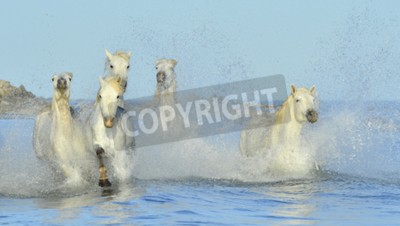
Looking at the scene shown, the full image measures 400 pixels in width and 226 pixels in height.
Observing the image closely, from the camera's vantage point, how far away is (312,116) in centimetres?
1536

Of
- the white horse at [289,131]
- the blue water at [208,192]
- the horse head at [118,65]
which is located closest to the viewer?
the blue water at [208,192]

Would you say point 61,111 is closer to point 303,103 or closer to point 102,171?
point 102,171

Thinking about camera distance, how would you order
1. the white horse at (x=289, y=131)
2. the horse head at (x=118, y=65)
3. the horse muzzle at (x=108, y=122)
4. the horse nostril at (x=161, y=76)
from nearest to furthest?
the horse muzzle at (x=108, y=122) → the horse head at (x=118, y=65) → the white horse at (x=289, y=131) → the horse nostril at (x=161, y=76)

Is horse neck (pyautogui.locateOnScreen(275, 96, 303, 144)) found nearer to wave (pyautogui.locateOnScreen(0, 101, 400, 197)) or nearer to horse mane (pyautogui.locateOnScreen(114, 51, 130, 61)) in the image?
wave (pyautogui.locateOnScreen(0, 101, 400, 197))

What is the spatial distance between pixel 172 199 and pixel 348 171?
19.4 feet

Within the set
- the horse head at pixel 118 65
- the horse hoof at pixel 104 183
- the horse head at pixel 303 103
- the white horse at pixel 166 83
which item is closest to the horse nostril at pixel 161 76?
the white horse at pixel 166 83

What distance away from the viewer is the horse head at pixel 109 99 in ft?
45.9

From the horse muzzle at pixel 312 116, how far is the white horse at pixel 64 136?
3906mm

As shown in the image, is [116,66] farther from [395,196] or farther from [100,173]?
[395,196]

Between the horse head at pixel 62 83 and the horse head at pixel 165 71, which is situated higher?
the horse head at pixel 165 71

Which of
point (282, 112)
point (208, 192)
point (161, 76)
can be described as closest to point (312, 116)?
point (282, 112)

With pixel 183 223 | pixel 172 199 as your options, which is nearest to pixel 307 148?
pixel 172 199

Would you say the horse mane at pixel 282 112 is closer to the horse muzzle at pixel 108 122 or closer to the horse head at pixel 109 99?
the horse head at pixel 109 99

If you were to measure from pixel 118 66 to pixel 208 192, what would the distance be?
2.68 metres
